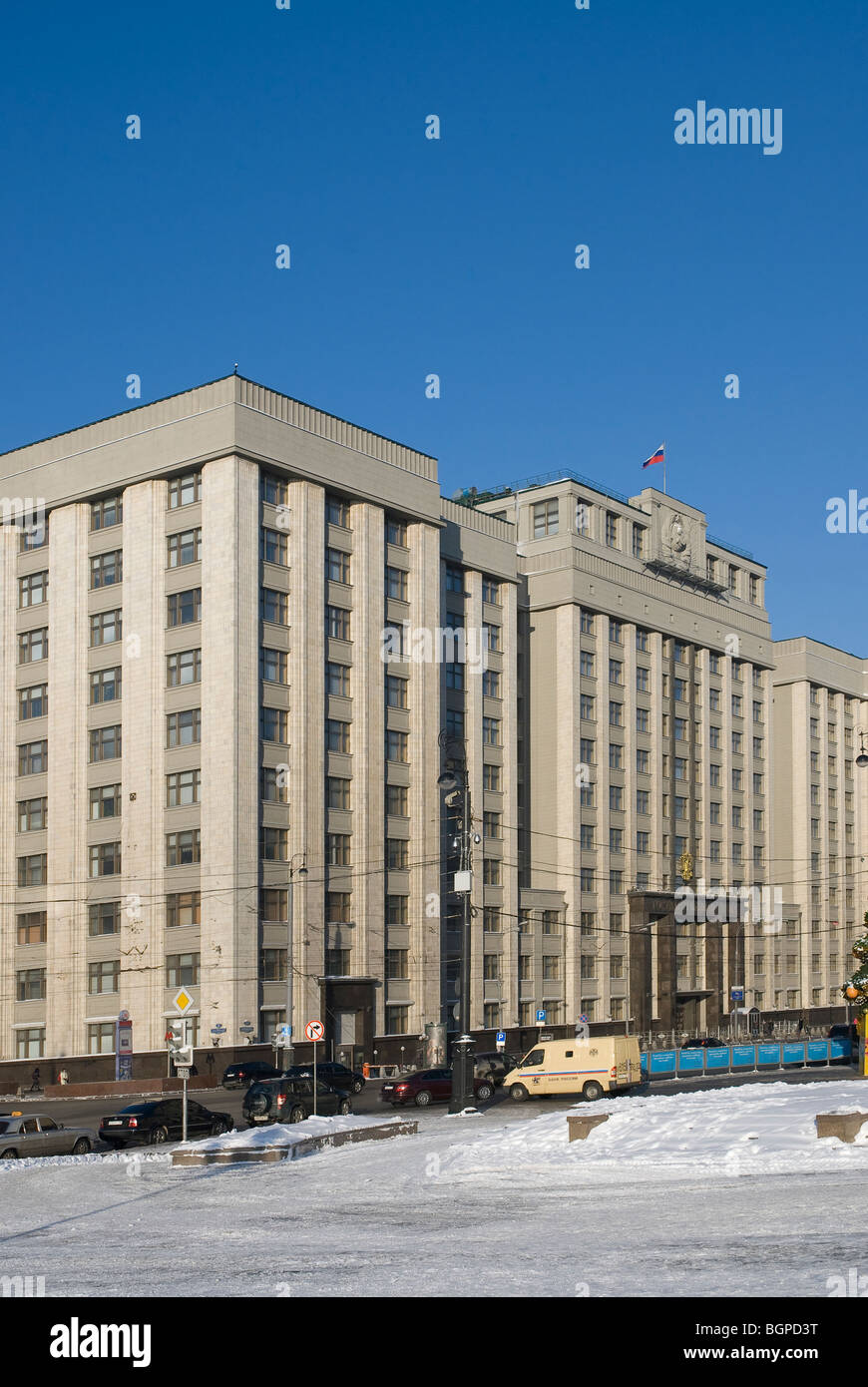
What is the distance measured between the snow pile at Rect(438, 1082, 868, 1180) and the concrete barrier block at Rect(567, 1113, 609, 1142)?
21cm

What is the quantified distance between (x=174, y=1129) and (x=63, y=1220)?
18440mm

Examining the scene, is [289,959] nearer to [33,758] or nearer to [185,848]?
[185,848]

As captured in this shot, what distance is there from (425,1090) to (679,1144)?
2666 centimetres

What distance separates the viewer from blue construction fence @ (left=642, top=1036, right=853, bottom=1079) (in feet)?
209

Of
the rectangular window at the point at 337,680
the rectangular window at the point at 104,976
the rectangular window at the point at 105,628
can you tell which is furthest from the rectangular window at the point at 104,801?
the rectangular window at the point at 337,680

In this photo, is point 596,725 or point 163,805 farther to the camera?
point 596,725

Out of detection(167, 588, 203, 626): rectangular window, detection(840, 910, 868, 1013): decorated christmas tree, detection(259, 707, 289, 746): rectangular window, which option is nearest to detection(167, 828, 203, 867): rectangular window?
detection(259, 707, 289, 746): rectangular window

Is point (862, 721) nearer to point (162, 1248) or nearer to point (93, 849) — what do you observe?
point (93, 849)

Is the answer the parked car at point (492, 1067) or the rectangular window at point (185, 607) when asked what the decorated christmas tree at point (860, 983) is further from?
the rectangular window at point (185, 607)

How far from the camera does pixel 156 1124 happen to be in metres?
41.6

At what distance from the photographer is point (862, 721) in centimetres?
14125
